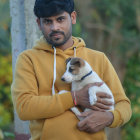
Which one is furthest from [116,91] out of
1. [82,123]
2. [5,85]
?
[5,85]

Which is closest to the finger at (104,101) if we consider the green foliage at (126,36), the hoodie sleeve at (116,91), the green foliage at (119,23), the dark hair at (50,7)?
the hoodie sleeve at (116,91)

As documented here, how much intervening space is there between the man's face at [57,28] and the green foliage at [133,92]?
6986 millimetres

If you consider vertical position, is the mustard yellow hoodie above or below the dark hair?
below

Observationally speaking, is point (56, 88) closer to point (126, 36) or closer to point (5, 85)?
point (126, 36)

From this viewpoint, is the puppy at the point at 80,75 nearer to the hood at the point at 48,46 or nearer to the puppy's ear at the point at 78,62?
the puppy's ear at the point at 78,62

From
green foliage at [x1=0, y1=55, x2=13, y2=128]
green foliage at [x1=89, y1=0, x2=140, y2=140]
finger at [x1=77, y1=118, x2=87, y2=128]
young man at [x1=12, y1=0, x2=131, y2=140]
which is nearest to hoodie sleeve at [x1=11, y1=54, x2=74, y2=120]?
young man at [x1=12, y1=0, x2=131, y2=140]

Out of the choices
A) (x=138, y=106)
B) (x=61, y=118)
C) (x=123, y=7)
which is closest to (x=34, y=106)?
(x=61, y=118)

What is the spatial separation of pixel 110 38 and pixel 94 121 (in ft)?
22.0

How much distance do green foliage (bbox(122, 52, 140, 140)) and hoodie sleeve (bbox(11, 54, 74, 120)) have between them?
23.9ft

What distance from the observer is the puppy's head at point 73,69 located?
9.28 ft

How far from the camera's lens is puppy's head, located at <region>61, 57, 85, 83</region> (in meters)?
2.83

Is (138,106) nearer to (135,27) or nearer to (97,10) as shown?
(135,27)

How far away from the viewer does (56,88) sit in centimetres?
292

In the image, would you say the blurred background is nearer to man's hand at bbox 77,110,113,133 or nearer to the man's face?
the man's face
